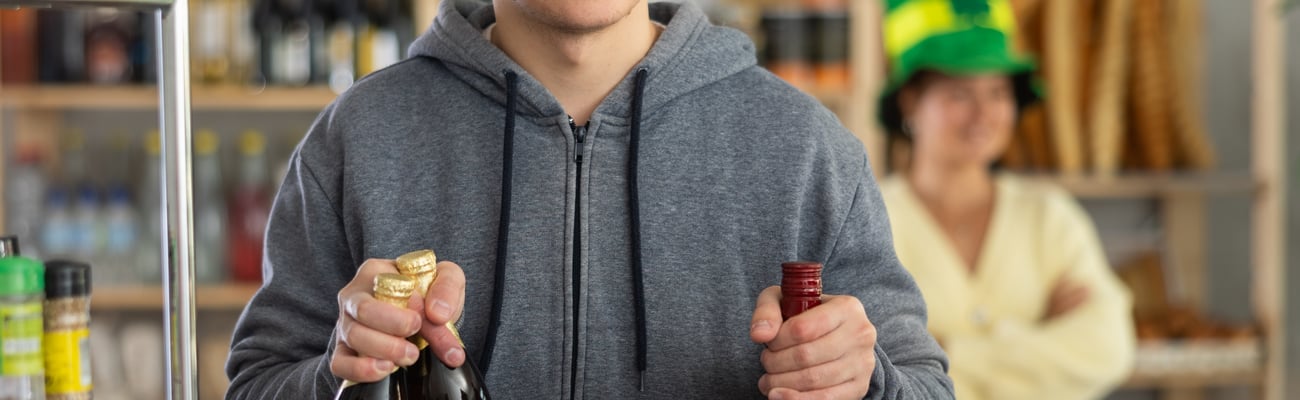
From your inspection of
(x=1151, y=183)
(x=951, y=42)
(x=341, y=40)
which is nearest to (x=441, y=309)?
(x=951, y=42)

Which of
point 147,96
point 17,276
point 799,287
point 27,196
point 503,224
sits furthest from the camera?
point 27,196

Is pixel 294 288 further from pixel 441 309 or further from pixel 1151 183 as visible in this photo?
pixel 1151 183

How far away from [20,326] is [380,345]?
0.22 m

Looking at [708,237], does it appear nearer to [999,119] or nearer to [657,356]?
[657,356]

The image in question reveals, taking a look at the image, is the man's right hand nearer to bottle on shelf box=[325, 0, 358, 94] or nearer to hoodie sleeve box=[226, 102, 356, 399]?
hoodie sleeve box=[226, 102, 356, 399]

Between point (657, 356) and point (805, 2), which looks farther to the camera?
point (805, 2)

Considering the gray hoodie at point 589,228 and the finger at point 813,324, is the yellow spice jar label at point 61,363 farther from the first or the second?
the finger at point 813,324

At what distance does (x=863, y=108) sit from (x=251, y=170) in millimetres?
1489

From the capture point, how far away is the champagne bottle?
825 mm

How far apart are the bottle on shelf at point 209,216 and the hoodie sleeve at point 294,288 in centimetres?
199

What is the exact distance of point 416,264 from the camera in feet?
2.76

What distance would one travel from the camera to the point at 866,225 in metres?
1.18

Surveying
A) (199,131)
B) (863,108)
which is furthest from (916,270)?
(199,131)

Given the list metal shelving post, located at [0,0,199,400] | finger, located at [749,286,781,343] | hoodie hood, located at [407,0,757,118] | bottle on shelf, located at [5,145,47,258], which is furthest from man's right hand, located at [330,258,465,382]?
bottle on shelf, located at [5,145,47,258]
